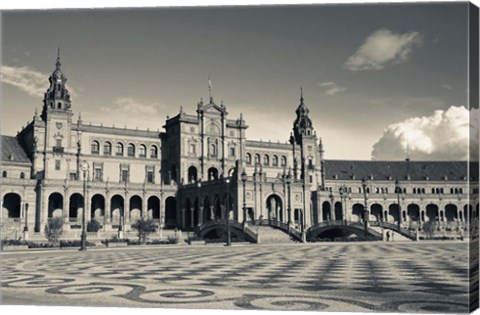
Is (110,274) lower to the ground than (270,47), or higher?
lower

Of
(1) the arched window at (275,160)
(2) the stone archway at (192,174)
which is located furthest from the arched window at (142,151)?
(1) the arched window at (275,160)

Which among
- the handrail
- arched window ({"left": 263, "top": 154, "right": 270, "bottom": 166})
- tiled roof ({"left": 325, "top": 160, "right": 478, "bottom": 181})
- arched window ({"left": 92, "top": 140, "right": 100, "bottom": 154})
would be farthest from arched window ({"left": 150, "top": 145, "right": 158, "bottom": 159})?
the handrail

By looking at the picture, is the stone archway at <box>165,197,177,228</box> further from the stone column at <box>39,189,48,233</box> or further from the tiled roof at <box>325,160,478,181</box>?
the tiled roof at <box>325,160,478,181</box>

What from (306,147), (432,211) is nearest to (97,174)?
(306,147)

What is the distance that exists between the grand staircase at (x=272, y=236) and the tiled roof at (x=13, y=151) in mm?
37128

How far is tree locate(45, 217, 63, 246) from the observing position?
59859 millimetres

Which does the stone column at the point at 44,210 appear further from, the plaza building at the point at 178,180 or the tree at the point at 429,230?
the tree at the point at 429,230

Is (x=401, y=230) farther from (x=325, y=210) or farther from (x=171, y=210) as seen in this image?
(x=171, y=210)

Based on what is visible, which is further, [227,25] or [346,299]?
[227,25]

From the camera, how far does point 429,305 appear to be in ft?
46.8

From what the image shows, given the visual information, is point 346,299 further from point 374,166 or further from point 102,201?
point 374,166

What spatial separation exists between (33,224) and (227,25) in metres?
62.9

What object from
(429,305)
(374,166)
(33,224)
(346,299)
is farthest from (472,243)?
(374,166)

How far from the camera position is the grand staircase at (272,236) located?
61.7 meters
